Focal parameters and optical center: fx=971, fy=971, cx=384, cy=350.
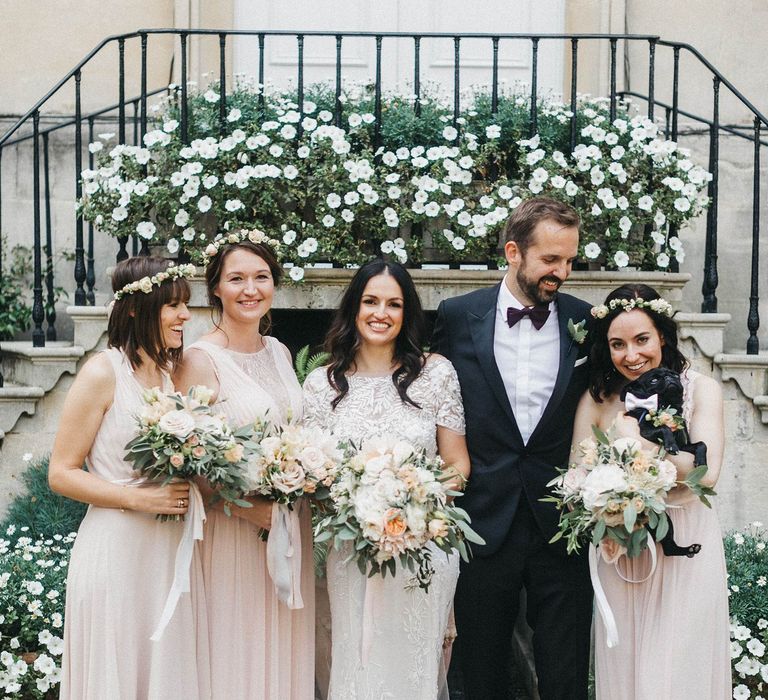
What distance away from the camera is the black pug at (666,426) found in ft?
11.6

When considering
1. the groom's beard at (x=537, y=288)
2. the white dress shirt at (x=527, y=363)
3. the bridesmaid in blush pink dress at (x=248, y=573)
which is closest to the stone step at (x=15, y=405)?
the bridesmaid in blush pink dress at (x=248, y=573)

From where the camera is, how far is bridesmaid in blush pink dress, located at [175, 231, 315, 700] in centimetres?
377

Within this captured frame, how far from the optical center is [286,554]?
3646mm

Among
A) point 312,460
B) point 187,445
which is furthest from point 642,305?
point 187,445

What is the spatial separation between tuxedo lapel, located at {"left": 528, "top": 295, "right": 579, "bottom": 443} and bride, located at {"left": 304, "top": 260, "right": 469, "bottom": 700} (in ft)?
1.13

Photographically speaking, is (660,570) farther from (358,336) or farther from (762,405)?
(762,405)

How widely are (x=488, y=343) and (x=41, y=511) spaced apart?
3.01m

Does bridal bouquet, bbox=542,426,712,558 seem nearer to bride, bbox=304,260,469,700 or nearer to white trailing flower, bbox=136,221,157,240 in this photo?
bride, bbox=304,260,469,700

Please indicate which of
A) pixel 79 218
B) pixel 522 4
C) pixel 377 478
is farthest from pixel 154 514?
pixel 522 4

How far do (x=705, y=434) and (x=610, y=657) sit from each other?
0.94 m

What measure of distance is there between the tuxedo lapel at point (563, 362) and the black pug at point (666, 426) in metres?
0.28

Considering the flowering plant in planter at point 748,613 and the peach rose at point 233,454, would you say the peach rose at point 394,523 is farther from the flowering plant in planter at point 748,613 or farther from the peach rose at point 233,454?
the flowering plant in planter at point 748,613

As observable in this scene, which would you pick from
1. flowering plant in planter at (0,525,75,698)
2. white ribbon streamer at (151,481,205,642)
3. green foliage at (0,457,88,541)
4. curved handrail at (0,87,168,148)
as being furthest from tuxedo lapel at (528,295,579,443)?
curved handrail at (0,87,168,148)

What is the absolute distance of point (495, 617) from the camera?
3.88 m
